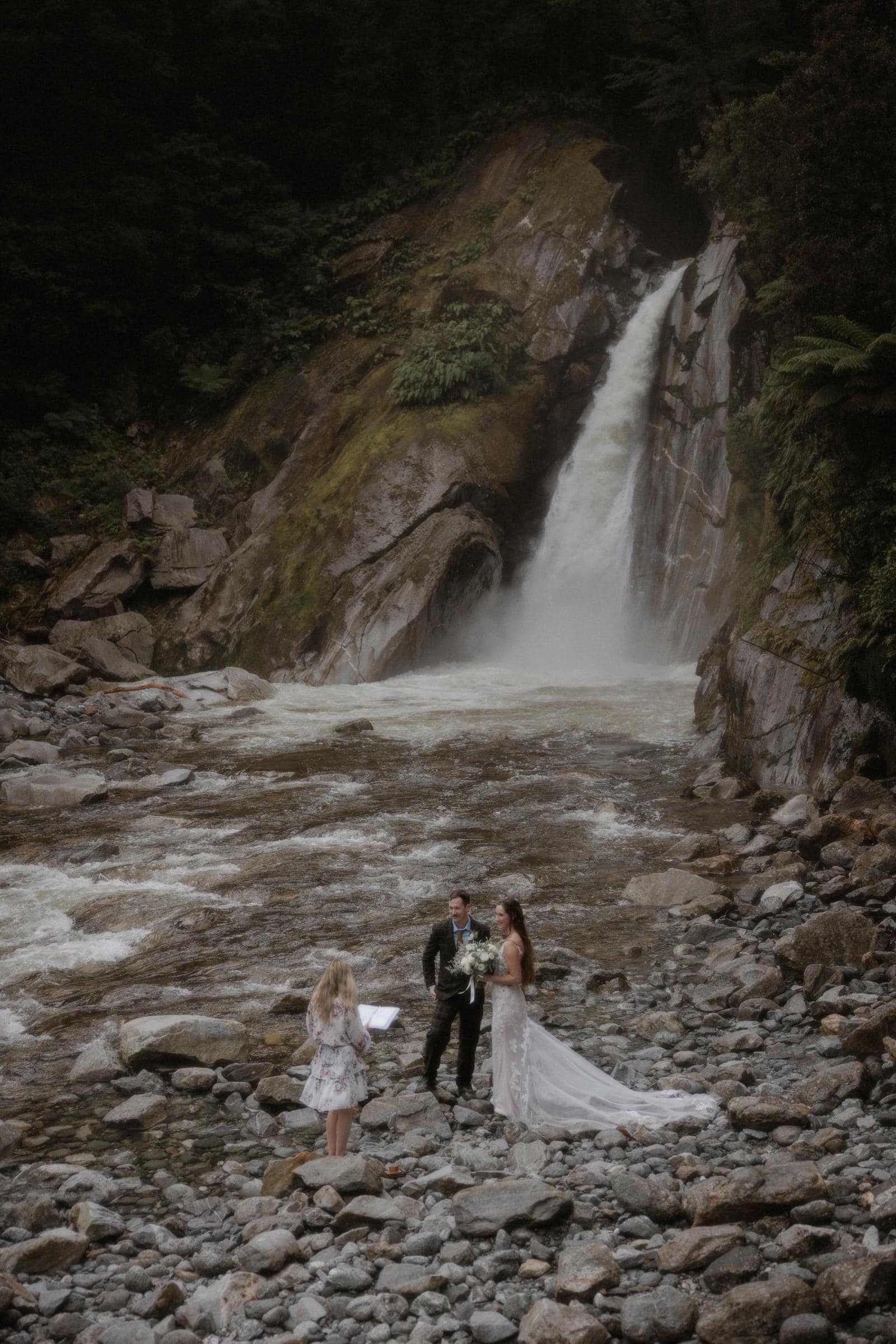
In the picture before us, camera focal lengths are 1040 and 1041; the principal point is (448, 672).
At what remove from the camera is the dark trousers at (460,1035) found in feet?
21.0

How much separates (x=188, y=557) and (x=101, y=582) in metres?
2.18

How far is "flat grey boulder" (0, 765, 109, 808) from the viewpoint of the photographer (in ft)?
44.5

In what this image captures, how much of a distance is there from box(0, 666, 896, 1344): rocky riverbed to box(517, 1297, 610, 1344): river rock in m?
0.01

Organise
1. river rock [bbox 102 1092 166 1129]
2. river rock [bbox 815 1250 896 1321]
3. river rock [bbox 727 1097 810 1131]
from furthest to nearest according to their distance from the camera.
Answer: river rock [bbox 102 1092 166 1129], river rock [bbox 727 1097 810 1131], river rock [bbox 815 1250 896 1321]

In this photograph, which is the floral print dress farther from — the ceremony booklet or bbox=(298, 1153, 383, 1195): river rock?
the ceremony booklet

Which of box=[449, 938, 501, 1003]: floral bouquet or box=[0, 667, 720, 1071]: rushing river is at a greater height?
box=[449, 938, 501, 1003]: floral bouquet

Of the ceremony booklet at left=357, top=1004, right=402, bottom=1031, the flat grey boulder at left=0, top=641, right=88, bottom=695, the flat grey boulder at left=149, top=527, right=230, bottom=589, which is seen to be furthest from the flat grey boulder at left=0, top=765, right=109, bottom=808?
the flat grey boulder at left=149, top=527, right=230, bottom=589

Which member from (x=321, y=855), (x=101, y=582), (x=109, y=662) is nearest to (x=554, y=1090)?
(x=321, y=855)

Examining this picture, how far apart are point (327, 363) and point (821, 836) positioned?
877 inches

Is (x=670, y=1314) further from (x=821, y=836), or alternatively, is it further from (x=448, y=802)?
(x=448, y=802)

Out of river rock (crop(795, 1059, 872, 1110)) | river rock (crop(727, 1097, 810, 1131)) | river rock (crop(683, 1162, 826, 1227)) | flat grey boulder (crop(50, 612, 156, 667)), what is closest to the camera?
river rock (crop(683, 1162, 826, 1227))

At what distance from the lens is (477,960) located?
618 cm

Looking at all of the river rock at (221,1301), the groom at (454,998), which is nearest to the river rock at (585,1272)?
the river rock at (221,1301)

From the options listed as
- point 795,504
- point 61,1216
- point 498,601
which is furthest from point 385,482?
point 61,1216
